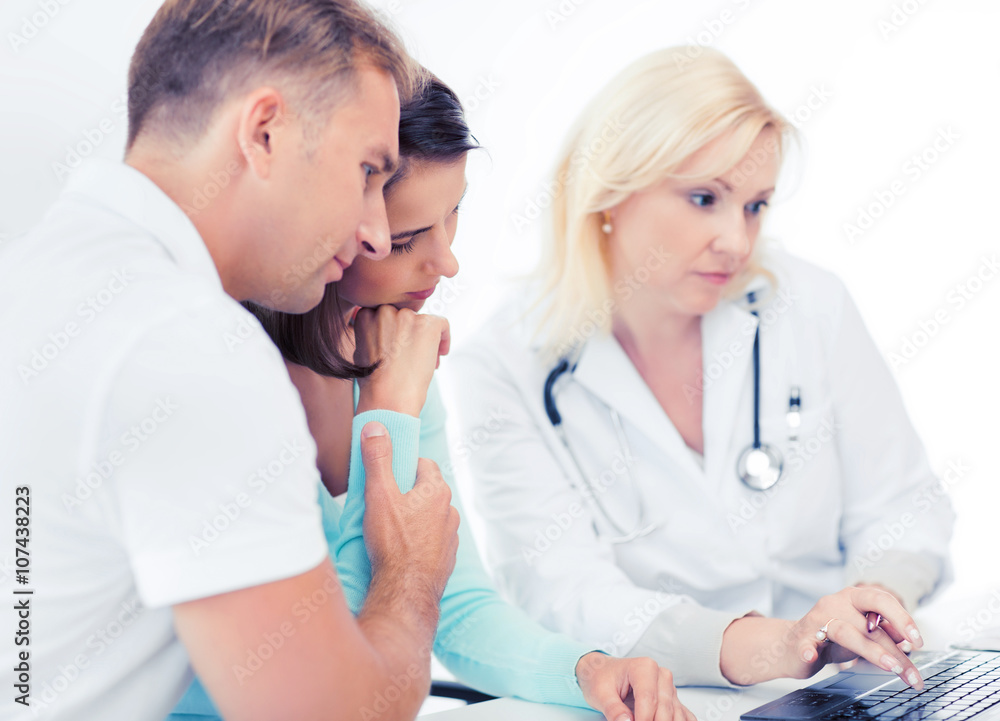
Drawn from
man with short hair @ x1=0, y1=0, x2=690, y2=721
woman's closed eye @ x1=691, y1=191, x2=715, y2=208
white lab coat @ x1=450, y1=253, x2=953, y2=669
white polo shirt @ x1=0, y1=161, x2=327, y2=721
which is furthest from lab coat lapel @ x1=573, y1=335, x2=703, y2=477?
white polo shirt @ x1=0, y1=161, x2=327, y2=721

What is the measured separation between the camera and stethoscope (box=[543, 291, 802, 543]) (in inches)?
67.7

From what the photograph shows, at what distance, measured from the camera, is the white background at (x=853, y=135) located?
8.66 ft

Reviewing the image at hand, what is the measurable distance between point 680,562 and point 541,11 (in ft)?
5.49

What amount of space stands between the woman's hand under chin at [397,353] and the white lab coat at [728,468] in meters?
0.46

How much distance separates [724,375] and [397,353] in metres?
0.82

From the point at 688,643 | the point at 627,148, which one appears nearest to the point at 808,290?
the point at 627,148

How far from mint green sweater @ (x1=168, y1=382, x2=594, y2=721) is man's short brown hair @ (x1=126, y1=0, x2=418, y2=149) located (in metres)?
0.43

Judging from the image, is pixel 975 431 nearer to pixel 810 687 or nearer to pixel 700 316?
pixel 700 316

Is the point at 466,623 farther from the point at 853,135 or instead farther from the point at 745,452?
the point at 853,135

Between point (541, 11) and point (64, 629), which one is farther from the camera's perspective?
point (541, 11)

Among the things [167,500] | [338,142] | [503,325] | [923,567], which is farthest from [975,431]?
[167,500]

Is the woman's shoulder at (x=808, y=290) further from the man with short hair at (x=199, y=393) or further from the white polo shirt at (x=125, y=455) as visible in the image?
the white polo shirt at (x=125, y=455)

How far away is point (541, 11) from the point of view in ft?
8.62

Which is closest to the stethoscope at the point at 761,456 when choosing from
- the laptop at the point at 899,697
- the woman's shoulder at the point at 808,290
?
the woman's shoulder at the point at 808,290
